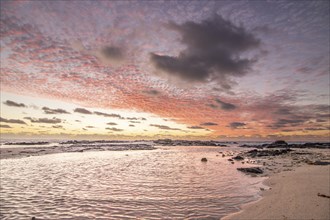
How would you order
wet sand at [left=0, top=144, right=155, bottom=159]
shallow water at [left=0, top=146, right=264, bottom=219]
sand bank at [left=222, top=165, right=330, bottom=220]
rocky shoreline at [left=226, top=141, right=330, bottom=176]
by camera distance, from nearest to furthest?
sand bank at [left=222, top=165, right=330, bottom=220] < shallow water at [left=0, top=146, right=264, bottom=219] < rocky shoreline at [left=226, top=141, right=330, bottom=176] < wet sand at [left=0, top=144, right=155, bottom=159]

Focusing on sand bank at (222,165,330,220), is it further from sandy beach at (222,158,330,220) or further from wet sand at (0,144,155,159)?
wet sand at (0,144,155,159)

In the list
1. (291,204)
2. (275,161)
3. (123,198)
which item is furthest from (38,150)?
(291,204)

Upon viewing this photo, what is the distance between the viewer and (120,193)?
1350cm

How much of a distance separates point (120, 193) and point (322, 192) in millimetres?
11388

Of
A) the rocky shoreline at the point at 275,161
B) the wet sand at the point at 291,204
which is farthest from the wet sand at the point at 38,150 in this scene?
the wet sand at the point at 291,204

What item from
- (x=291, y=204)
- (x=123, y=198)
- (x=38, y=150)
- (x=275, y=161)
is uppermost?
(x=291, y=204)

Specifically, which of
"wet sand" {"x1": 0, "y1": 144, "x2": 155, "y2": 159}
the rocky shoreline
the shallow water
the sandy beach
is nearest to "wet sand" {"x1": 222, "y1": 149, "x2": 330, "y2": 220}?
the sandy beach

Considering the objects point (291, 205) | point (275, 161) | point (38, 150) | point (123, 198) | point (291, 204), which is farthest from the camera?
point (38, 150)

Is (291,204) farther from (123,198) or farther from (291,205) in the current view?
(123,198)

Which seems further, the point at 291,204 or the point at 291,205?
the point at 291,204

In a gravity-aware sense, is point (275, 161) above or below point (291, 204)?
below

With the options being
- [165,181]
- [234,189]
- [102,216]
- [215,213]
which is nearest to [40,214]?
[102,216]

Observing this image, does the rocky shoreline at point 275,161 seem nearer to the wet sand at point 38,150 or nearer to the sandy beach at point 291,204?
the sandy beach at point 291,204

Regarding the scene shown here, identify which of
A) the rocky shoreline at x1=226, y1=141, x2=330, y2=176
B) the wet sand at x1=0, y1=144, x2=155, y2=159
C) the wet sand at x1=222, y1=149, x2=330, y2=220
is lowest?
the wet sand at x1=0, y1=144, x2=155, y2=159
